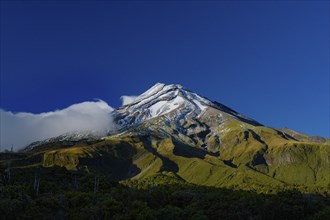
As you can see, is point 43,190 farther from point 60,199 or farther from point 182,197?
point 182,197

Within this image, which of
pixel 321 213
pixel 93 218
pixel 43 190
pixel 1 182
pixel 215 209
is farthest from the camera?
pixel 1 182

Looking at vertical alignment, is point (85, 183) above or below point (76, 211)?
above

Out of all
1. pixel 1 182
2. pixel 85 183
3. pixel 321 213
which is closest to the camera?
pixel 321 213

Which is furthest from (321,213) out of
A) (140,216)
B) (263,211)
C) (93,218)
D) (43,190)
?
(43,190)

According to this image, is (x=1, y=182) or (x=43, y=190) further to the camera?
(x=1, y=182)

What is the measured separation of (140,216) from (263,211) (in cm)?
4069

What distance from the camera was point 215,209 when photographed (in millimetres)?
129375

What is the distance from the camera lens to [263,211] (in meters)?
130

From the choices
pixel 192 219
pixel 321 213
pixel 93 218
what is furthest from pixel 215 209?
pixel 93 218

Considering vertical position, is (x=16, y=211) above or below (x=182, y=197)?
below

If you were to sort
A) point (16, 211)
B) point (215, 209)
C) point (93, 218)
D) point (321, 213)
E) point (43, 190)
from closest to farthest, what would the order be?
point (16, 211), point (93, 218), point (321, 213), point (215, 209), point (43, 190)

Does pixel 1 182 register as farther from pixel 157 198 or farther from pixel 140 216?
pixel 140 216

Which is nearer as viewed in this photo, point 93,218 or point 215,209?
point 93,218

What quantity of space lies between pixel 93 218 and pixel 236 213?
39.7 m
